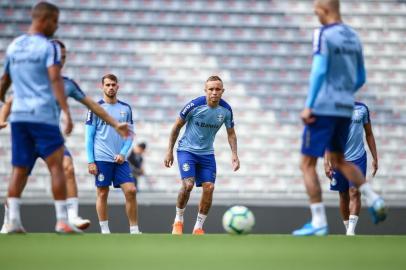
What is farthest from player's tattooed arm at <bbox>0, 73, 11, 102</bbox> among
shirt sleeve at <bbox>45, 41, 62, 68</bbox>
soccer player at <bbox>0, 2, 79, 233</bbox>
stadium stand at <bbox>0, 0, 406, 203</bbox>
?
stadium stand at <bbox>0, 0, 406, 203</bbox>

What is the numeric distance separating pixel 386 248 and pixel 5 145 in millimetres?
11521

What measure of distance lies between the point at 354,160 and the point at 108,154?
3114 millimetres

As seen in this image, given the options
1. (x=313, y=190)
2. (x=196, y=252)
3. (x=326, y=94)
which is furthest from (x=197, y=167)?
(x=196, y=252)

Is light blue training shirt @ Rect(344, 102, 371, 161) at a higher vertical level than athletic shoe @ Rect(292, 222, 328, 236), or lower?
higher

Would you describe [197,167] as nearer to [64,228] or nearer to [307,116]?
[64,228]

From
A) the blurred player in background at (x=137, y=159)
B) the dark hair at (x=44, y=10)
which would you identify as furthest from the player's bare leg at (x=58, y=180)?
the blurred player in background at (x=137, y=159)

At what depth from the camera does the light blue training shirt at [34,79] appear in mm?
7430

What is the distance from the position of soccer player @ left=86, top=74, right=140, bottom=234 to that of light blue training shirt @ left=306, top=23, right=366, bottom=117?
3966 millimetres

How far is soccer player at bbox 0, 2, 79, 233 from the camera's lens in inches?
293

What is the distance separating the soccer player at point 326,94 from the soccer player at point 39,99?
6.61 ft

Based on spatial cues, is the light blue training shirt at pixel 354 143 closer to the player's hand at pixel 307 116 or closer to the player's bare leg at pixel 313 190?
the player's bare leg at pixel 313 190

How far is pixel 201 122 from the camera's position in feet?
36.6

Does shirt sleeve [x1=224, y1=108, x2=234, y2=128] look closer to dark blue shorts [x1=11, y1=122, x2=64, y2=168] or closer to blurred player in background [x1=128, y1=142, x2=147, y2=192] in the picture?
dark blue shorts [x1=11, y1=122, x2=64, y2=168]

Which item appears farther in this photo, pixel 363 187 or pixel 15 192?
pixel 363 187
